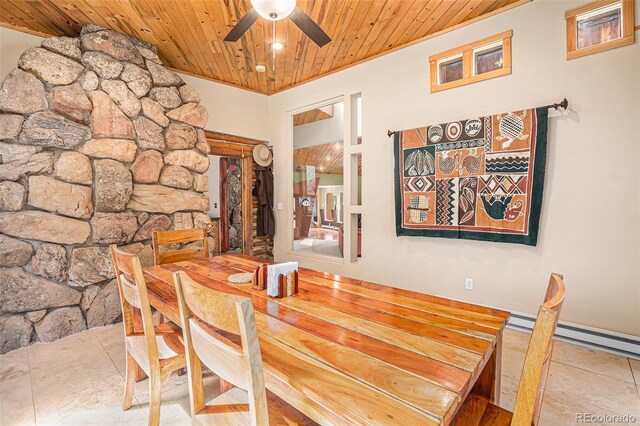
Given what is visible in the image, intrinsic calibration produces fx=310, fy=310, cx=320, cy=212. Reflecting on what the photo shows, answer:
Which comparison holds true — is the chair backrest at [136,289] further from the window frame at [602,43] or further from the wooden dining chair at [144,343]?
the window frame at [602,43]

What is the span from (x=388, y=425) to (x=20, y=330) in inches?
130

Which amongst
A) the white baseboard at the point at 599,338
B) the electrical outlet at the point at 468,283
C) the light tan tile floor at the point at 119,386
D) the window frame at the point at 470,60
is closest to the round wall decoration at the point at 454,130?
the window frame at the point at 470,60

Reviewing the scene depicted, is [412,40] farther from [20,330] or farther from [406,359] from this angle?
[20,330]

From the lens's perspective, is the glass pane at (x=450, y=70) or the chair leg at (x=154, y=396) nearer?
the chair leg at (x=154, y=396)

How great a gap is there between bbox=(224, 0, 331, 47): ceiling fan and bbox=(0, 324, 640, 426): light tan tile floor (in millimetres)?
2427

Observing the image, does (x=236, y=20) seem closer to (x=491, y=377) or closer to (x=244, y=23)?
(x=244, y=23)

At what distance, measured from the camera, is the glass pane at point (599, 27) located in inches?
95.0

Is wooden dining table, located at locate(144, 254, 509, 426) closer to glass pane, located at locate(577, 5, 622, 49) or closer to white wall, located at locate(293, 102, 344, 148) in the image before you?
glass pane, located at locate(577, 5, 622, 49)

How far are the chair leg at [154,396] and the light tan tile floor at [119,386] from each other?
0.81 feet

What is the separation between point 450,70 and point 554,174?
4.73 ft

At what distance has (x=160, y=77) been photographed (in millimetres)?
3377

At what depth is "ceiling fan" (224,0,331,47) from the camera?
73.2 inches

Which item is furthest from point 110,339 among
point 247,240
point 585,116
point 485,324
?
point 585,116

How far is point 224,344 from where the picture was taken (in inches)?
37.1
